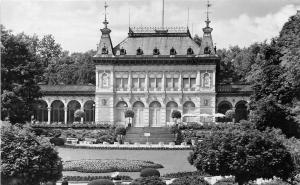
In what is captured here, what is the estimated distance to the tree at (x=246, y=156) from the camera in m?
21.0

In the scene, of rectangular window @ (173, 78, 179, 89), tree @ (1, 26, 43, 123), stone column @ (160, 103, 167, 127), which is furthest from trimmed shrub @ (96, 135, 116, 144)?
rectangular window @ (173, 78, 179, 89)

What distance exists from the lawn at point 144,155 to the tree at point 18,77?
5566 mm

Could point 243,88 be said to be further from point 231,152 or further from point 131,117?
point 231,152

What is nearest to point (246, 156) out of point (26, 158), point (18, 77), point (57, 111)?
point (26, 158)

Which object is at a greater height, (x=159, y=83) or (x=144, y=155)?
(x=159, y=83)

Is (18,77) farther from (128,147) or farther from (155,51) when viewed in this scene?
(155,51)

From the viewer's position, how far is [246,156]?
68.7 ft

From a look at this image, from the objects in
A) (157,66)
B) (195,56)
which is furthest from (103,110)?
(195,56)

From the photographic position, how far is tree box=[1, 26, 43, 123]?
43312 millimetres

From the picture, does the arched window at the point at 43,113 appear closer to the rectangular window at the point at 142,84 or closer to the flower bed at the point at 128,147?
the rectangular window at the point at 142,84

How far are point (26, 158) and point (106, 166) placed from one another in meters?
12.3

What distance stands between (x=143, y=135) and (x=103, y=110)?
11801 millimetres

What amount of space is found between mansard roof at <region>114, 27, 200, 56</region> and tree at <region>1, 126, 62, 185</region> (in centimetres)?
4037

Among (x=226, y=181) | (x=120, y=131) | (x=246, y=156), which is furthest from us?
(x=120, y=131)
